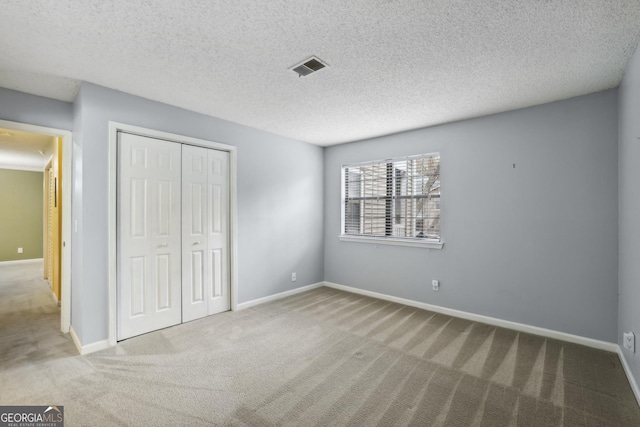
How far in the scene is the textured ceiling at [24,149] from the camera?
439 centimetres

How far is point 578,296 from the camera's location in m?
2.89

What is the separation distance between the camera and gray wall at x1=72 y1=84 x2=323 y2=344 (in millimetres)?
2715

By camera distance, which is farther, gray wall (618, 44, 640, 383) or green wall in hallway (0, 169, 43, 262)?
green wall in hallway (0, 169, 43, 262)

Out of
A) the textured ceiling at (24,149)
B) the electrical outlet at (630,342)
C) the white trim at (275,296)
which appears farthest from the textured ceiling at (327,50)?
the white trim at (275,296)

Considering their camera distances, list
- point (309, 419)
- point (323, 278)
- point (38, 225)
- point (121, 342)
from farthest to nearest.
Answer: point (38, 225) < point (323, 278) < point (121, 342) < point (309, 419)

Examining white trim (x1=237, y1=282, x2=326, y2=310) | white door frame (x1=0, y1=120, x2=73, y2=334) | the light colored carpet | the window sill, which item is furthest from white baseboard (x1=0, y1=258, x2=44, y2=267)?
the window sill

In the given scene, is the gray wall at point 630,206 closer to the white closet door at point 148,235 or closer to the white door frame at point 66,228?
the white closet door at point 148,235

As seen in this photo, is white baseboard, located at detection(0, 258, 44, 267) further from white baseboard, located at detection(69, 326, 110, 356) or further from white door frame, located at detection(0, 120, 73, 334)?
white baseboard, located at detection(69, 326, 110, 356)

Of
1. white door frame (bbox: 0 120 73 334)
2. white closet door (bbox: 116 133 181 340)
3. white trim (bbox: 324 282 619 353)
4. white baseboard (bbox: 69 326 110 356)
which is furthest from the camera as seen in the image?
white door frame (bbox: 0 120 73 334)

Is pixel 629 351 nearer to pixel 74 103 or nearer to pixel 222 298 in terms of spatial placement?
pixel 222 298

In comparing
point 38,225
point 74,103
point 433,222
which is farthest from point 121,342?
point 38,225

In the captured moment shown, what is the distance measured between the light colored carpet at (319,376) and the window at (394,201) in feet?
4.16

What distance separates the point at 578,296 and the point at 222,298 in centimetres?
400

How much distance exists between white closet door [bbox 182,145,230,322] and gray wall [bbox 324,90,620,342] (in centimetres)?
247
